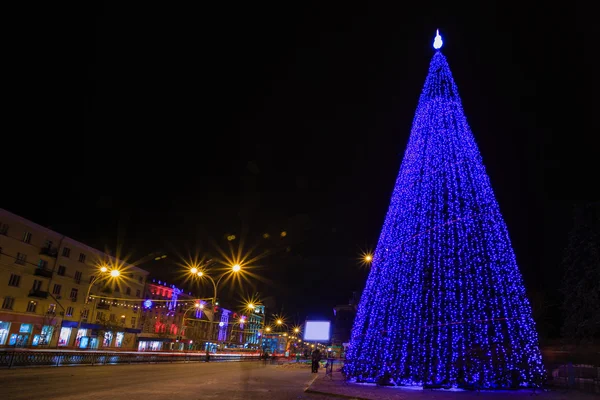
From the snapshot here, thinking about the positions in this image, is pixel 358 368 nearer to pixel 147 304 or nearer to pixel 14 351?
pixel 14 351

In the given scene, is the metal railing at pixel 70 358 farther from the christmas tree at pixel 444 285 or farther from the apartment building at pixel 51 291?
the christmas tree at pixel 444 285

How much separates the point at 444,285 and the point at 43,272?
4173cm

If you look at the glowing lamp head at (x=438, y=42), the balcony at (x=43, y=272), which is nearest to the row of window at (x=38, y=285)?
the balcony at (x=43, y=272)

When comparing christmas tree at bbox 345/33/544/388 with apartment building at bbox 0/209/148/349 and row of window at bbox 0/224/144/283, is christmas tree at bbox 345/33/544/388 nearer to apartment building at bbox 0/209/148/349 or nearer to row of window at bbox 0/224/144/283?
apartment building at bbox 0/209/148/349

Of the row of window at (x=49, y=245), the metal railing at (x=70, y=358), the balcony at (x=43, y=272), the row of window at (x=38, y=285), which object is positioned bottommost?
the metal railing at (x=70, y=358)

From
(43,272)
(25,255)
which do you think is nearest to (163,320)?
(43,272)

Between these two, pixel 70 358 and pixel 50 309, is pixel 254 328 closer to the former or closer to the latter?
pixel 50 309

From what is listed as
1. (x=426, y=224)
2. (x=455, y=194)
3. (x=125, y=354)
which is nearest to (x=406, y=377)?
(x=426, y=224)

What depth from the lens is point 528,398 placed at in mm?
13812

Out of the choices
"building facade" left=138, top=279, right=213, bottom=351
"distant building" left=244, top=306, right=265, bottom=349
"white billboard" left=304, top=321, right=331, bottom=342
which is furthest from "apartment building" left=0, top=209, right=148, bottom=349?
"distant building" left=244, top=306, right=265, bottom=349

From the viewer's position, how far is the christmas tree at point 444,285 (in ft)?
52.4

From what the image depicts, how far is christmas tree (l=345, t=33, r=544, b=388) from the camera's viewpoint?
16.0m

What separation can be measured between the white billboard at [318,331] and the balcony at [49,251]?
2922 cm

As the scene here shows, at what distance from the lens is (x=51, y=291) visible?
43.2 metres
